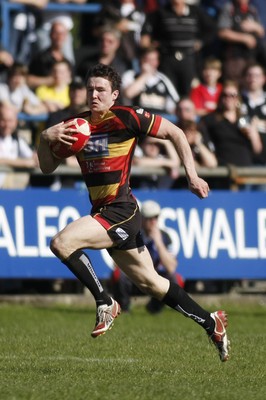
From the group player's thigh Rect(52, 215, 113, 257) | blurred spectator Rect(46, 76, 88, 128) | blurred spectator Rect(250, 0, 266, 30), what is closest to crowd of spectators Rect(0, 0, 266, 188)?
blurred spectator Rect(46, 76, 88, 128)

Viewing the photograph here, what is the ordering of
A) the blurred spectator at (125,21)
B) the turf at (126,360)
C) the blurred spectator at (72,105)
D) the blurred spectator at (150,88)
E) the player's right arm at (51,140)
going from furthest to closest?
the blurred spectator at (125,21) → the blurred spectator at (150,88) → the blurred spectator at (72,105) → the player's right arm at (51,140) → the turf at (126,360)

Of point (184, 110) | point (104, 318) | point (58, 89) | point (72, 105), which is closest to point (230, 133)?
point (184, 110)

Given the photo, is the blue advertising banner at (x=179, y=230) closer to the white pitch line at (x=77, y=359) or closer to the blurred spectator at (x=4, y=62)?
the blurred spectator at (x=4, y=62)

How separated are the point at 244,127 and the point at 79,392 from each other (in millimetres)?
8695

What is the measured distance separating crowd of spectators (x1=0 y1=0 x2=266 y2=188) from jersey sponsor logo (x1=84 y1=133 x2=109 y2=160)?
5.46 m

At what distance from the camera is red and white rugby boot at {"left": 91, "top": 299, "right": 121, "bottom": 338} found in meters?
7.90

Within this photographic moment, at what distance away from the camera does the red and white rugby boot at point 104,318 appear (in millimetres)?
7898

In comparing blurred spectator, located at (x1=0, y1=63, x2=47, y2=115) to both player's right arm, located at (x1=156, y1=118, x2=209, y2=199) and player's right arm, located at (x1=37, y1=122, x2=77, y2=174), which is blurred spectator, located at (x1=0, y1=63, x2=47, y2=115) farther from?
player's right arm, located at (x1=156, y1=118, x2=209, y2=199)

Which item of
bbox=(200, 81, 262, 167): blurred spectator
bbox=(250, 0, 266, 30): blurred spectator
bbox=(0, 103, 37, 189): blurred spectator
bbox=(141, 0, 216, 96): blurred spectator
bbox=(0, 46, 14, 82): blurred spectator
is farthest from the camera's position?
bbox=(250, 0, 266, 30): blurred spectator

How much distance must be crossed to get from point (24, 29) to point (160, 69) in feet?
7.09

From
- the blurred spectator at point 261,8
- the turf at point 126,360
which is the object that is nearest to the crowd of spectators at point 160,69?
the blurred spectator at point 261,8

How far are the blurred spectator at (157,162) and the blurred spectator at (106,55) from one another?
139 cm

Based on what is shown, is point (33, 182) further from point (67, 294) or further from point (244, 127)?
point (244, 127)

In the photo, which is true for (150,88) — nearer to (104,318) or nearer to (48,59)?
(48,59)
